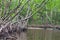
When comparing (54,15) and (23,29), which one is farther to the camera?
(54,15)

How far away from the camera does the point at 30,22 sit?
50.3m

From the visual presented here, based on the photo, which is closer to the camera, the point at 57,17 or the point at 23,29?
the point at 23,29

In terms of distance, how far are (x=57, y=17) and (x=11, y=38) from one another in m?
34.5

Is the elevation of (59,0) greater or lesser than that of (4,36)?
greater

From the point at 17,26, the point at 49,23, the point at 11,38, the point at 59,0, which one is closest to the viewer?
the point at 11,38

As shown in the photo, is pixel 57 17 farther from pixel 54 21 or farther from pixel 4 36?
pixel 4 36

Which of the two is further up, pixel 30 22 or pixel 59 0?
pixel 59 0

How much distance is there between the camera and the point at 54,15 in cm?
5234

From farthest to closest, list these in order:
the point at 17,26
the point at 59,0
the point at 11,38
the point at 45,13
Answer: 1. the point at 59,0
2. the point at 45,13
3. the point at 17,26
4. the point at 11,38

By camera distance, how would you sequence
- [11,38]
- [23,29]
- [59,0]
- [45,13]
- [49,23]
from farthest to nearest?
[59,0], [45,13], [49,23], [23,29], [11,38]

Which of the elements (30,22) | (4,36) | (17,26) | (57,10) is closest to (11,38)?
(4,36)

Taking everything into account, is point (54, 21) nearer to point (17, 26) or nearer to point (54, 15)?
point (54, 15)

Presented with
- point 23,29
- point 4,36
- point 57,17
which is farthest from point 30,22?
point 4,36

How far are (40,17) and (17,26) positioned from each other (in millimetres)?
20888
